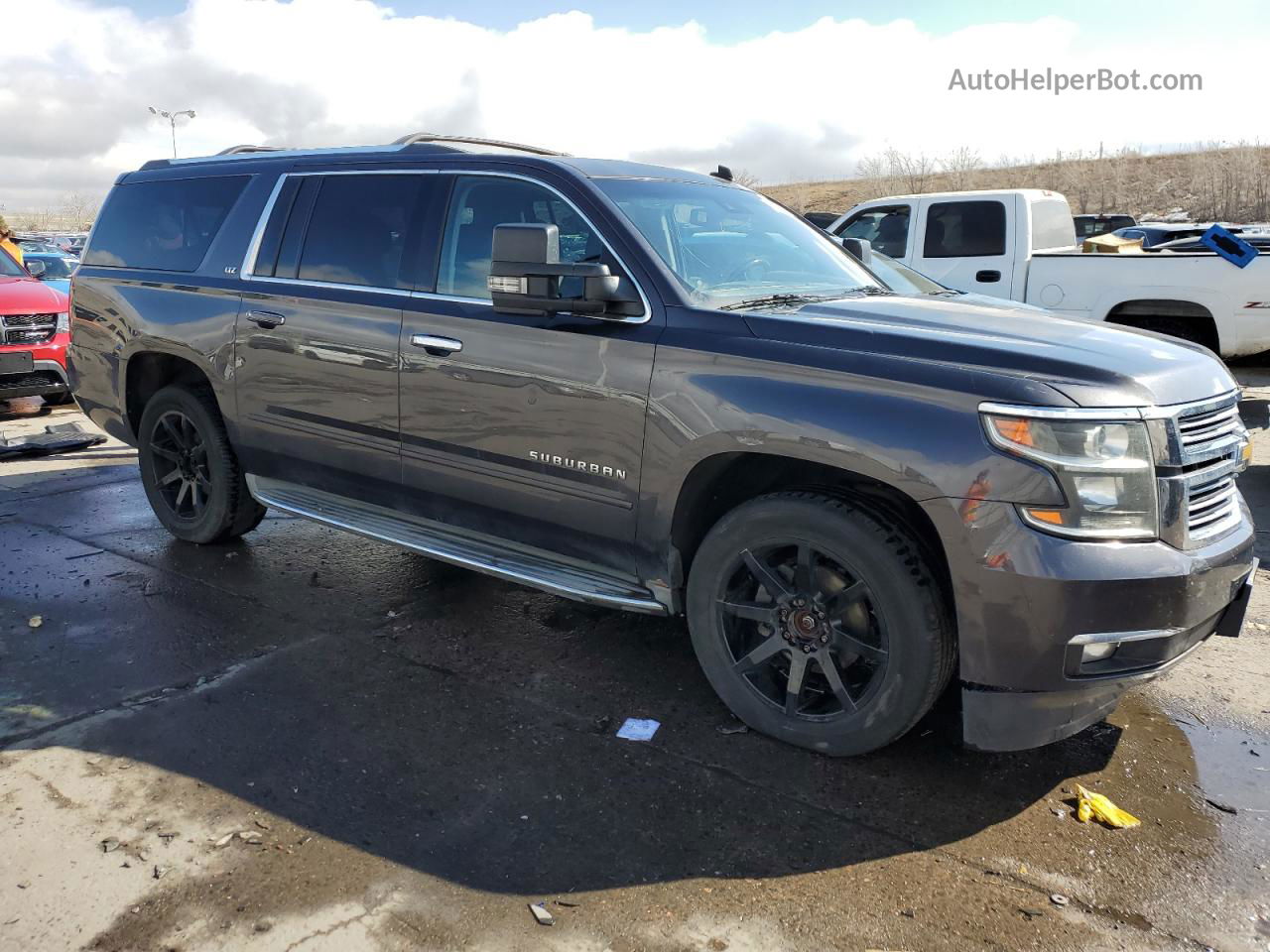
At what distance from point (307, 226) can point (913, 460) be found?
321cm

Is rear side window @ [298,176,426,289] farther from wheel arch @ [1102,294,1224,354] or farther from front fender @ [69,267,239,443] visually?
wheel arch @ [1102,294,1224,354]

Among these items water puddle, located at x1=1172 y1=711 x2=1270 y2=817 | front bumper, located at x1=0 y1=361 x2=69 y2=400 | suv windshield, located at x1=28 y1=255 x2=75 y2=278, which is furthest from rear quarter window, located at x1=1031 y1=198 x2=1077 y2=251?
suv windshield, located at x1=28 y1=255 x2=75 y2=278

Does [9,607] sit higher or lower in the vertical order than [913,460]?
lower

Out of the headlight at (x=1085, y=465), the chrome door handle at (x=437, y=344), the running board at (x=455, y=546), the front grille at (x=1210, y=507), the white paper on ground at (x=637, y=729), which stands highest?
the chrome door handle at (x=437, y=344)

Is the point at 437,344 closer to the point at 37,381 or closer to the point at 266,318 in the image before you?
the point at 266,318

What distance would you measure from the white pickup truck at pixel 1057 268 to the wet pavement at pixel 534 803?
197 inches

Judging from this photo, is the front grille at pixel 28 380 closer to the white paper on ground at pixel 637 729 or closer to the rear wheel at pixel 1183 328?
the white paper on ground at pixel 637 729

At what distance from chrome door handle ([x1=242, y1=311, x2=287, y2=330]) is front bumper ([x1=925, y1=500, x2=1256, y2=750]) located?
3.22 metres

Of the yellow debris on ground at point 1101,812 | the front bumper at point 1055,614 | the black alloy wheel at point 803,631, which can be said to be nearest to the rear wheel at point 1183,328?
the front bumper at point 1055,614

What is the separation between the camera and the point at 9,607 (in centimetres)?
481

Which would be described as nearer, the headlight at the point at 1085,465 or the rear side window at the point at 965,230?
the headlight at the point at 1085,465

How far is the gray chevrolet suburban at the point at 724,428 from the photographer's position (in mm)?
2875

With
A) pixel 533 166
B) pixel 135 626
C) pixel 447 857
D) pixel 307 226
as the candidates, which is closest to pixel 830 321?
pixel 533 166

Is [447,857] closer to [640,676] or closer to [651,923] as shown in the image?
[651,923]
